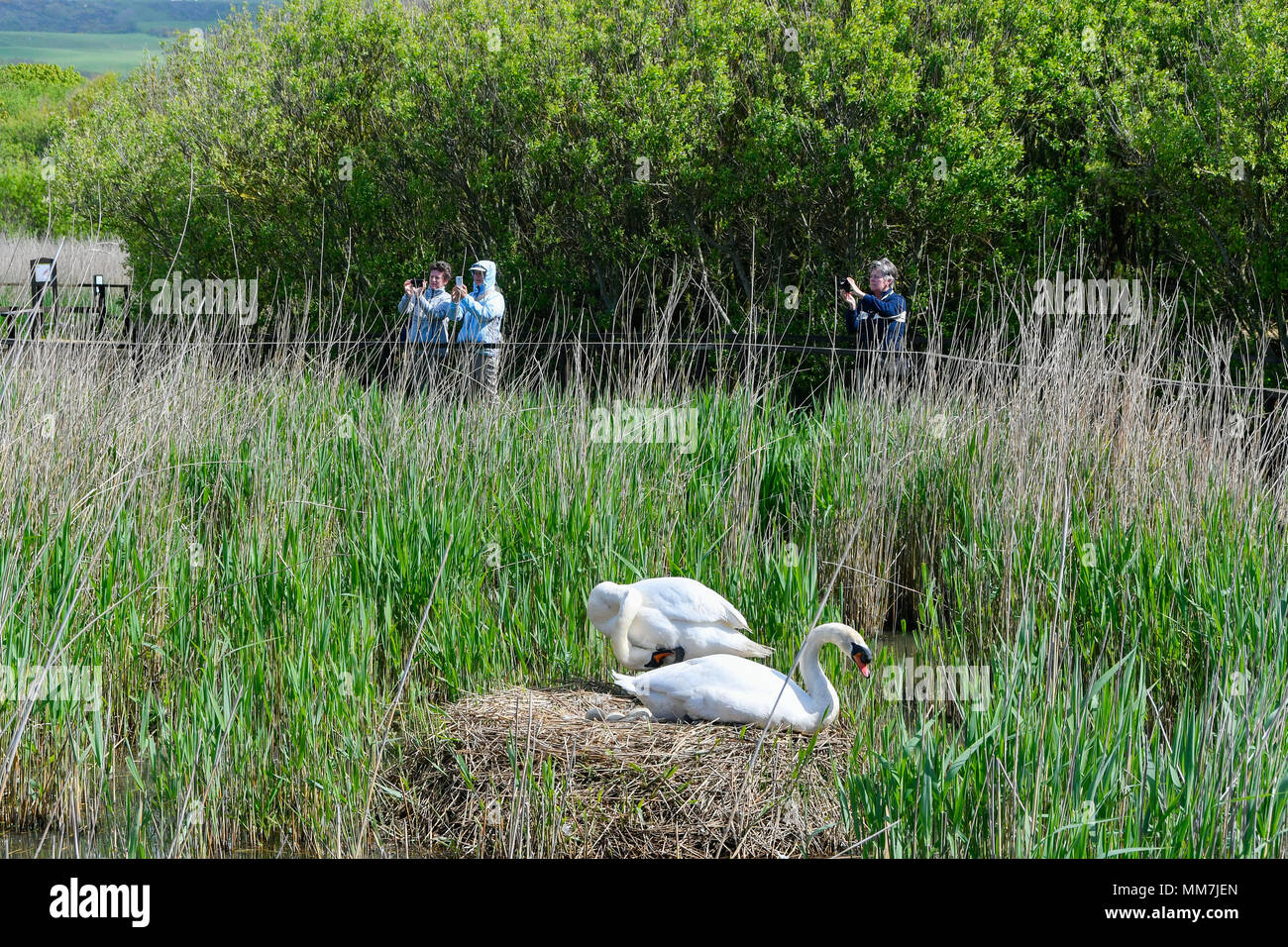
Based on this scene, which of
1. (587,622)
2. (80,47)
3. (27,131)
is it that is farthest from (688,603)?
(27,131)

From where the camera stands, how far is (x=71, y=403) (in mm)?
4582

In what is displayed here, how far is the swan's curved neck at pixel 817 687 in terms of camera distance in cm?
339

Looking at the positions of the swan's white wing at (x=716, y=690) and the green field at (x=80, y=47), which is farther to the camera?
the green field at (x=80, y=47)

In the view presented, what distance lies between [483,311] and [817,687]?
16.7 ft

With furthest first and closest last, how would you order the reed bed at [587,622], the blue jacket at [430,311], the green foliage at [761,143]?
1. the green foliage at [761,143]
2. the blue jacket at [430,311]
3. the reed bed at [587,622]

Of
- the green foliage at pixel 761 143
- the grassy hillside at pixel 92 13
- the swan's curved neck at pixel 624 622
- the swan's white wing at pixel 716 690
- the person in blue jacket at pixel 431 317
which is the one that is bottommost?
the swan's white wing at pixel 716 690

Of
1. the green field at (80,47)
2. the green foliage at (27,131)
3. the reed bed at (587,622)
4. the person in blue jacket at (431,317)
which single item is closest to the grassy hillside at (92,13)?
the green field at (80,47)

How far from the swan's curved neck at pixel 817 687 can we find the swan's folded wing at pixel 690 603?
0.38m

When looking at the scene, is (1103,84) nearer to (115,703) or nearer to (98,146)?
(115,703)

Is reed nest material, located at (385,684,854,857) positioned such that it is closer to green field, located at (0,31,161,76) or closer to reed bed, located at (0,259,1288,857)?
reed bed, located at (0,259,1288,857)

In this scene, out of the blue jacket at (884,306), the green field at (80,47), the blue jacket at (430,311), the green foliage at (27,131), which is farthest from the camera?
the green foliage at (27,131)

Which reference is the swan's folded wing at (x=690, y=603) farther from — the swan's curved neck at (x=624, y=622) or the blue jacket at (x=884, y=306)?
the blue jacket at (x=884, y=306)
